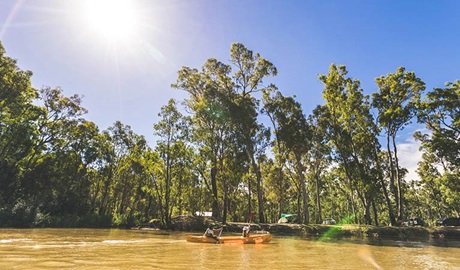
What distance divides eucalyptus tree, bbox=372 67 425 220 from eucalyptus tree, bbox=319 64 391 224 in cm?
187

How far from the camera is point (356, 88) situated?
3234 cm

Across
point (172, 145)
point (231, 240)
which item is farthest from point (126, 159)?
point (231, 240)

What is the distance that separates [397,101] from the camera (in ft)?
98.2

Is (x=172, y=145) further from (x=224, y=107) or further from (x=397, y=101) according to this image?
(x=397, y=101)

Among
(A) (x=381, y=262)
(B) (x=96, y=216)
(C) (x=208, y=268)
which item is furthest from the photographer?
(B) (x=96, y=216)

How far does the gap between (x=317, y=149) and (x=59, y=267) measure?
3469cm

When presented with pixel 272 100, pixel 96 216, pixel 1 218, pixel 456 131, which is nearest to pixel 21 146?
pixel 1 218

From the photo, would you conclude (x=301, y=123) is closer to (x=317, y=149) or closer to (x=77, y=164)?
(x=317, y=149)

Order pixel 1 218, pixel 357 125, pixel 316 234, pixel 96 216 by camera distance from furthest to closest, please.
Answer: pixel 96 216, pixel 357 125, pixel 1 218, pixel 316 234

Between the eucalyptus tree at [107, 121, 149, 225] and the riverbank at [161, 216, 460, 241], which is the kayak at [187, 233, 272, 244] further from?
the eucalyptus tree at [107, 121, 149, 225]

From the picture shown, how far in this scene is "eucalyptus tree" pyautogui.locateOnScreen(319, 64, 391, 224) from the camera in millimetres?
32188

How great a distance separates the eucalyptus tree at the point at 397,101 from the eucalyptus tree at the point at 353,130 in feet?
6.14

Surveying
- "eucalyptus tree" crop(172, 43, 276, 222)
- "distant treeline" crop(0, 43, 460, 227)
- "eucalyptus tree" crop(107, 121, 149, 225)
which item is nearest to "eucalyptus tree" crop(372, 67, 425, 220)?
"distant treeline" crop(0, 43, 460, 227)

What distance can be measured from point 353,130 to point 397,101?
5688 mm
